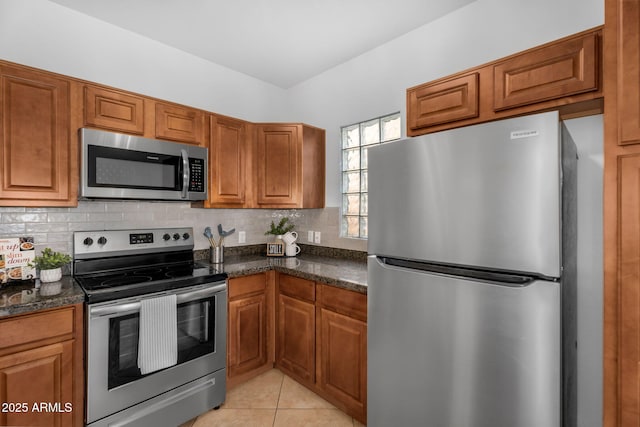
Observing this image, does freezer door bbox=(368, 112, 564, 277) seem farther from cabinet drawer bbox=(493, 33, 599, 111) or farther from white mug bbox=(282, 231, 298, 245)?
white mug bbox=(282, 231, 298, 245)

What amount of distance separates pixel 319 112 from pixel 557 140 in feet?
7.59

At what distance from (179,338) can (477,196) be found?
6.21 ft

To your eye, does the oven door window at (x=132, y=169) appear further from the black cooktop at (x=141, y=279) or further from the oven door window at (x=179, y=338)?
the oven door window at (x=179, y=338)

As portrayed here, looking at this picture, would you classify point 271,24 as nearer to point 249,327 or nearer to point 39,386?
point 249,327

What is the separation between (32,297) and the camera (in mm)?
1589

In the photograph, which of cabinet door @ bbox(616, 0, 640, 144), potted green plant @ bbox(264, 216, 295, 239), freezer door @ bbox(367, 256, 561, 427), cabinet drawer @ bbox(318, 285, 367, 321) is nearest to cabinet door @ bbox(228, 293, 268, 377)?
cabinet drawer @ bbox(318, 285, 367, 321)

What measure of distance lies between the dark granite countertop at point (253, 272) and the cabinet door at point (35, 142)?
1.62ft

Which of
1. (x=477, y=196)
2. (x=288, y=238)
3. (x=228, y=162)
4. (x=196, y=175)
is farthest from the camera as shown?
(x=288, y=238)

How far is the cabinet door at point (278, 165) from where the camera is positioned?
286cm

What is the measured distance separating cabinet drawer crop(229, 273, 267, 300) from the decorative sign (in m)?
1.19

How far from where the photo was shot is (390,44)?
253 centimetres

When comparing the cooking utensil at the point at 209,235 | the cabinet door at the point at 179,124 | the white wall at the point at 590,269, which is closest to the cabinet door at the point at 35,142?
the cabinet door at the point at 179,124

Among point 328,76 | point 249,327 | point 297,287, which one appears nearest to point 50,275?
point 249,327

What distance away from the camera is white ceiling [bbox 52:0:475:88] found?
209 centimetres
